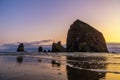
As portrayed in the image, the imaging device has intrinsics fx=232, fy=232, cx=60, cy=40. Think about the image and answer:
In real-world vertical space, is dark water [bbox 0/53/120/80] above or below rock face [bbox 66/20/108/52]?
below

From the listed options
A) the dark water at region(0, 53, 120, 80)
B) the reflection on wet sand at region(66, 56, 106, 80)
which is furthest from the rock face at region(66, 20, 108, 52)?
the reflection on wet sand at region(66, 56, 106, 80)

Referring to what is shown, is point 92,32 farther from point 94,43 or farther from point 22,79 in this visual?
point 22,79

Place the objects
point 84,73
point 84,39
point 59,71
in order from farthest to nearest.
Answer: point 84,39 → point 59,71 → point 84,73

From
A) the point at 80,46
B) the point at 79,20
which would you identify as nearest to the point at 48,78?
the point at 80,46

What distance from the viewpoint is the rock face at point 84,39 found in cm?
8169

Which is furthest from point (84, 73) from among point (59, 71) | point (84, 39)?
point (84, 39)

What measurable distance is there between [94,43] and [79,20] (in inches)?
486

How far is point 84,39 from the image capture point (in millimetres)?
84625

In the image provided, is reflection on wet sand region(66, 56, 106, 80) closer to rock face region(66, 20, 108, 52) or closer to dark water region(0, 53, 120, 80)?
dark water region(0, 53, 120, 80)

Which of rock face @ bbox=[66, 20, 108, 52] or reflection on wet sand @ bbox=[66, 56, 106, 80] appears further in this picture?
rock face @ bbox=[66, 20, 108, 52]

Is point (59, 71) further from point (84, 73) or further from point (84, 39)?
point (84, 39)

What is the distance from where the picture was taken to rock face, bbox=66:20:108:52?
8169 centimetres

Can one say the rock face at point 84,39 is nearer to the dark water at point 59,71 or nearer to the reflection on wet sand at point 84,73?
the dark water at point 59,71

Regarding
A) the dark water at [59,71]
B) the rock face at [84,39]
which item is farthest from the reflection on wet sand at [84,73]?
the rock face at [84,39]
